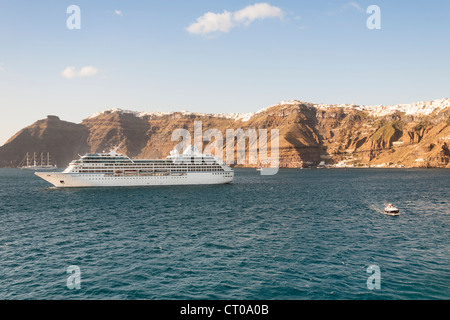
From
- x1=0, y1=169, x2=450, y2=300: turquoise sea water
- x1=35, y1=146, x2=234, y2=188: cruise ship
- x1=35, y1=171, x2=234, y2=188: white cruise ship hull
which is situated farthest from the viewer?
x1=35, y1=146, x2=234, y2=188: cruise ship

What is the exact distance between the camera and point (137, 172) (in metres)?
99.4

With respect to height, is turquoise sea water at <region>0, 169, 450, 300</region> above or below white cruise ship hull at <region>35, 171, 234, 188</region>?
below

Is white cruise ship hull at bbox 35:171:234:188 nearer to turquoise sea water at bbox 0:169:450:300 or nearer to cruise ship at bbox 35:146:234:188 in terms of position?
cruise ship at bbox 35:146:234:188

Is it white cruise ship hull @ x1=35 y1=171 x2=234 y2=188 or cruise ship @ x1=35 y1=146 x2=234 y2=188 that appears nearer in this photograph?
white cruise ship hull @ x1=35 y1=171 x2=234 y2=188

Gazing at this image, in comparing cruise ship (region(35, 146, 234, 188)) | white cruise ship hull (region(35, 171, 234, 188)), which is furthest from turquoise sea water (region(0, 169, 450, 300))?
cruise ship (region(35, 146, 234, 188))

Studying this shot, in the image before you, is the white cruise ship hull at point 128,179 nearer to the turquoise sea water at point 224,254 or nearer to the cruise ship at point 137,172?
the cruise ship at point 137,172

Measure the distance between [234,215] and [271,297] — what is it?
28.2 metres

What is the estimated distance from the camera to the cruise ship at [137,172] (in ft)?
302

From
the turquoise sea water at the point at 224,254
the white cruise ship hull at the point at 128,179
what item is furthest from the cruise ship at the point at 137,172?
the turquoise sea water at the point at 224,254

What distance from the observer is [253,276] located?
2302 centimetres

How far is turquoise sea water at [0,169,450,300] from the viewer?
20891mm

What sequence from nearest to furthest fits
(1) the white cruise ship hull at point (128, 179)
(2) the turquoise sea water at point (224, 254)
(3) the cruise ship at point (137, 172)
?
(2) the turquoise sea water at point (224, 254) → (1) the white cruise ship hull at point (128, 179) → (3) the cruise ship at point (137, 172)

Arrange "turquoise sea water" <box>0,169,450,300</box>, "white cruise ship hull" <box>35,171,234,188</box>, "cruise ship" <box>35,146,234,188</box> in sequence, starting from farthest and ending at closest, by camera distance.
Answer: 1. "cruise ship" <box>35,146,234,188</box>
2. "white cruise ship hull" <box>35,171,234,188</box>
3. "turquoise sea water" <box>0,169,450,300</box>

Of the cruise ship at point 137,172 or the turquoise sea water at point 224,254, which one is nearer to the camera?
the turquoise sea water at point 224,254
